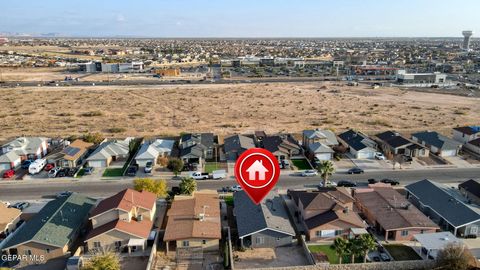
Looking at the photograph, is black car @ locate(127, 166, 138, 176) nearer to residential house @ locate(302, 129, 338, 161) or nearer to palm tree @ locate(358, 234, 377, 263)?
residential house @ locate(302, 129, 338, 161)

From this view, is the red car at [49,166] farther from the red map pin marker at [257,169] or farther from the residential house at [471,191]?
the residential house at [471,191]

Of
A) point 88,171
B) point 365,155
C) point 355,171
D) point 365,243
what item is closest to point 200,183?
point 88,171

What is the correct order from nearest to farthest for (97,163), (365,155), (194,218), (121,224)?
(121,224)
(194,218)
(97,163)
(365,155)

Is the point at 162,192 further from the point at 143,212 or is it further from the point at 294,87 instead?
the point at 294,87

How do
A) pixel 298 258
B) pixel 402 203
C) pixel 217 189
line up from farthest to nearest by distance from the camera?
pixel 217 189
pixel 402 203
pixel 298 258

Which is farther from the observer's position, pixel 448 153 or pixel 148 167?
pixel 448 153

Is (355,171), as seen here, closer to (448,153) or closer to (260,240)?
(448,153)

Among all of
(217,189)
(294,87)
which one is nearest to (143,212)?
(217,189)
